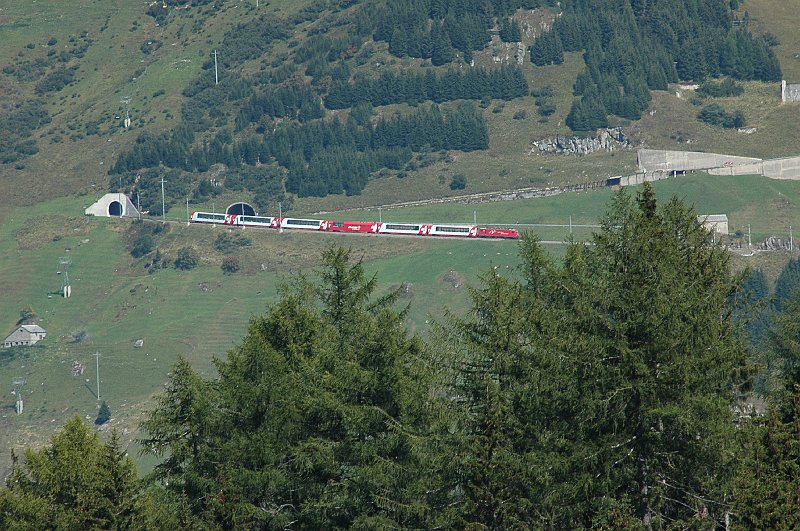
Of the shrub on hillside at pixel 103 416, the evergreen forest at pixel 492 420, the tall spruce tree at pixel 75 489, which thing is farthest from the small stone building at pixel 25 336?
the evergreen forest at pixel 492 420

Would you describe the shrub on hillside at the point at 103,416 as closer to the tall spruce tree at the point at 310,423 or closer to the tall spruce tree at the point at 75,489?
the tall spruce tree at the point at 75,489

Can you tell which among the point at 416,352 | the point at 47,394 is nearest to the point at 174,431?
the point at 416,352

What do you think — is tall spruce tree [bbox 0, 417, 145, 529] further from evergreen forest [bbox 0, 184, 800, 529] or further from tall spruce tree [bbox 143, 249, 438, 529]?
tall spruce tree [bbox 143, 249, 438, 529]

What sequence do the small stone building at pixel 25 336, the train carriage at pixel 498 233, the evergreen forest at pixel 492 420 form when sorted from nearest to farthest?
the evergreen forest at pixel 492 420, the small stone building at pixel 25 336, the train carriage at pixel 498 233

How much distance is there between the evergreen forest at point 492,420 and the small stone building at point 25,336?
5449 inches

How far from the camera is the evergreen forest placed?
45406 millimetres

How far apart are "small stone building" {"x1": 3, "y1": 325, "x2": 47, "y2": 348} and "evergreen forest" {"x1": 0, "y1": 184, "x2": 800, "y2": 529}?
13839cm

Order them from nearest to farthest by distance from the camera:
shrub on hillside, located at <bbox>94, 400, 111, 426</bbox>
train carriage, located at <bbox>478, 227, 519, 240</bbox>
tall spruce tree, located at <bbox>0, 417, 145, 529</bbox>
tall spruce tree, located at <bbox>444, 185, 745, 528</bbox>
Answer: tall spruce tree, located at <bbox>444, 185, 745, 528</bbox> → tall spruce tree, located at <bbox>0, 417, 145, 529</bbox> → shrub on hillside, located at <bbox>94, 400, 111, 426</bbox> → train carriage, located at <bbox>478, 227, 519, 240</bbox>

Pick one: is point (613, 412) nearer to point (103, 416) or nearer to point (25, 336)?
point (103, 416)

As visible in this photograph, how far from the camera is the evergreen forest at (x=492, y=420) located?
45.4 m

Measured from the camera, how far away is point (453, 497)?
48031mm

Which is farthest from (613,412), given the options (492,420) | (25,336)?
(25,336)

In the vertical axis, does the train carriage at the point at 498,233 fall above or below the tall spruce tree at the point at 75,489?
above

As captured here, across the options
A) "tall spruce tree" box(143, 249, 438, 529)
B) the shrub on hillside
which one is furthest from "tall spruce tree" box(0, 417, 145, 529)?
the shrub on hillside
